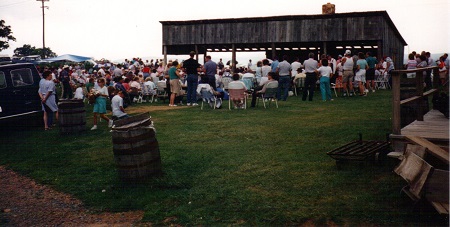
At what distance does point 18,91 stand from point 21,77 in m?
0.49

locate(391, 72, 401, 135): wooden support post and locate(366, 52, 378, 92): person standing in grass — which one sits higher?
locate(366, 52, 378, 92): person standing in grass

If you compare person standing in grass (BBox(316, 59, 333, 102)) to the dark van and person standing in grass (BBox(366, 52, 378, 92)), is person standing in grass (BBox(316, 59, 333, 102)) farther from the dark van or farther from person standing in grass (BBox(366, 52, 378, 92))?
the dark van

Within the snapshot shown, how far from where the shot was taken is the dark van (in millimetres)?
13586

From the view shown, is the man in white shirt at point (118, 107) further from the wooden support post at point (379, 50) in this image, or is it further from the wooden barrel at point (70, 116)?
the wooden support post at point (379, 50)

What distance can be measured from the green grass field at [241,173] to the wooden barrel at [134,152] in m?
0.22

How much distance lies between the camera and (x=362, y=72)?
1850 cm

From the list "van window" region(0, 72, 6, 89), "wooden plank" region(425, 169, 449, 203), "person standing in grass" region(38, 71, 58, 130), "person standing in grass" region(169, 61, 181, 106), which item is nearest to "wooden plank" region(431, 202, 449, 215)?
"wooden plank" region(425, 169, 449, 203)

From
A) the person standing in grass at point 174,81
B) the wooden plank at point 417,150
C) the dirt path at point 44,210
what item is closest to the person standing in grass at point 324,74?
the person standing in grass at point 174,81

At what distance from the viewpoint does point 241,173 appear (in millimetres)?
7586

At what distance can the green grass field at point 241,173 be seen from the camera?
227 inches

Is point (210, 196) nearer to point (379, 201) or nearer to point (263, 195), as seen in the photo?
point (263, 195)

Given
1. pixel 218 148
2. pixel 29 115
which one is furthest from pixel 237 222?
pixel 29 115

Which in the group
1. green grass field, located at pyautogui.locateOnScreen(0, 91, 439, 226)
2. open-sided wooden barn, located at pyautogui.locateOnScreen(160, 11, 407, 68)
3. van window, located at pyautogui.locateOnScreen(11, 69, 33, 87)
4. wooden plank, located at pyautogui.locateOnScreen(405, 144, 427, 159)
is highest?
open-sided wooden barn, located at pyautogui.locateOnScreen(160, 11, 407, 68)

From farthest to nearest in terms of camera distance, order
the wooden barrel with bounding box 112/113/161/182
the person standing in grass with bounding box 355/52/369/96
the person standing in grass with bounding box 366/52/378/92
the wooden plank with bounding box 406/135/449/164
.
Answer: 1. the person standing in grass with bounding box 366/52/378/92
2. the person standing in grass with bounding box 355/52/369/96
3. the wooden barrel with bounding box 112/113/161/182
4. the wooden plank with bounding box 406/135/449/164
